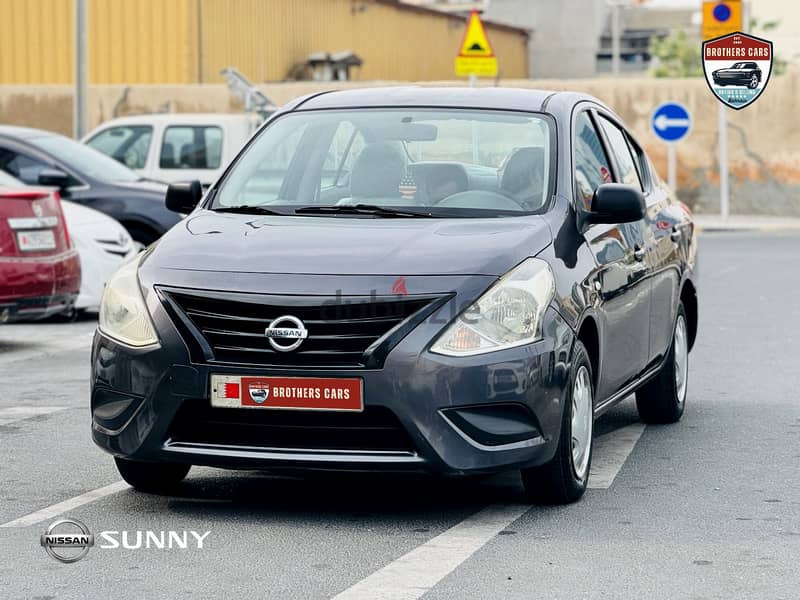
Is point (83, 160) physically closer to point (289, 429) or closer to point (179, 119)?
point (179, 119)

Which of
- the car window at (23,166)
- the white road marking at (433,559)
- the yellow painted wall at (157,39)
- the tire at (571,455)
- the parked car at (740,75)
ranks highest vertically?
the yellow painted wall at (157,39)

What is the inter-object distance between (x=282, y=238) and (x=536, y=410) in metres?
1.17

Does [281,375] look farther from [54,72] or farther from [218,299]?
[54,72]

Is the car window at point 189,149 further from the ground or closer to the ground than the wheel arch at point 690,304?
further from the ground

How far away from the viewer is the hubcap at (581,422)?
6.39 m

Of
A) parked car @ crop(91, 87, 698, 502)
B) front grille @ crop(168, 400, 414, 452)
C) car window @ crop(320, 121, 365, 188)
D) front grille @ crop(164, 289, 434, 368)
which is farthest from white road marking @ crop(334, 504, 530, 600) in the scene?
car window @ crop(320, 121, 365, 188)

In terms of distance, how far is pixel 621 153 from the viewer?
8203 mm

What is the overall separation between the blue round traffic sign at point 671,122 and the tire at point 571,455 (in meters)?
19.6

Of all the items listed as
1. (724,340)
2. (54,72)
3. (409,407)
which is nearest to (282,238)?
(409,407)

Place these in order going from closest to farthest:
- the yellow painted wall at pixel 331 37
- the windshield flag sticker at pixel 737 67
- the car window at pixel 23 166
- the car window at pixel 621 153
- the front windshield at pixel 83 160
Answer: the windshield flag sticker at pixel 737 67 < the car window at pixel 621 153 < the car window at pixel 23 166 < the front windshield at pixel 83 160 < the yellow painted wall at pixel 331 37

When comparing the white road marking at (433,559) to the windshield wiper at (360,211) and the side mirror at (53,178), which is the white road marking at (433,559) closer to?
the windshield wiper at (360,211)

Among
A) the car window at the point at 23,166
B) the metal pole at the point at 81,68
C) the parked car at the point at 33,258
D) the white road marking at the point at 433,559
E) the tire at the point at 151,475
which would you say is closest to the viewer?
the white road marking at the point at 433,559

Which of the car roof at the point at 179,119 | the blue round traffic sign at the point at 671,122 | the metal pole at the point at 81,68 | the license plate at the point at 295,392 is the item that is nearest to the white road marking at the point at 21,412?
the license plate at the point at 295,392

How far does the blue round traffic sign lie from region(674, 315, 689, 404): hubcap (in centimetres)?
1719
